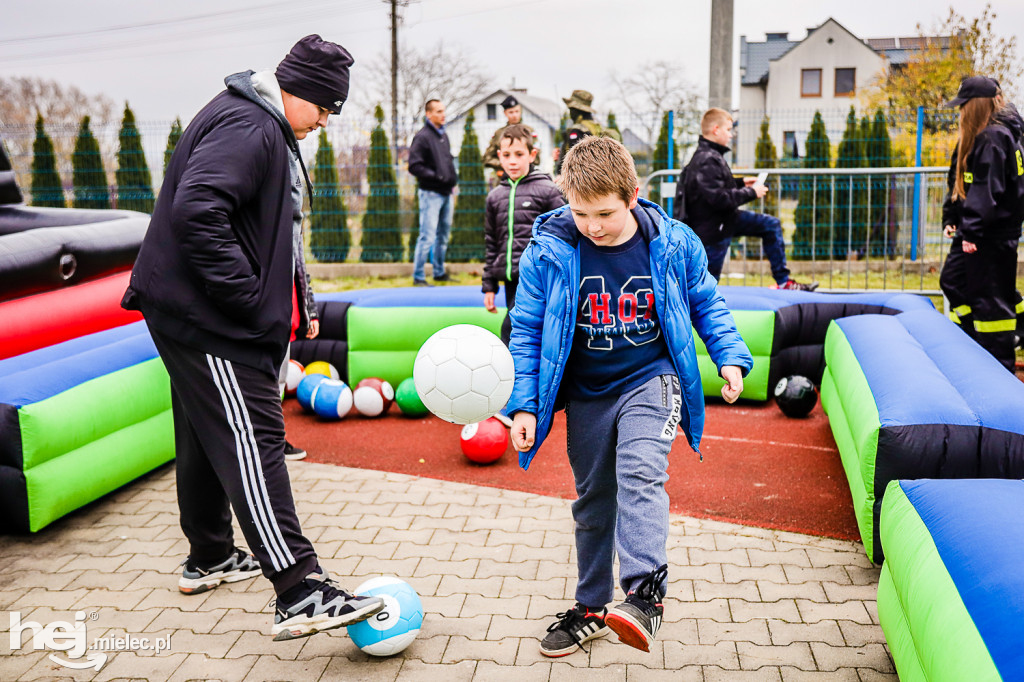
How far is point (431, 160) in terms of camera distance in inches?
466

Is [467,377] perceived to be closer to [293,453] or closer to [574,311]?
[574,311]

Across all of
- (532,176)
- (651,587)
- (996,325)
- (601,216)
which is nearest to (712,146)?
(532,176)

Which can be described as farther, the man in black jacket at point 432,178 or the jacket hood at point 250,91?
the man in black jacket at point 432,178

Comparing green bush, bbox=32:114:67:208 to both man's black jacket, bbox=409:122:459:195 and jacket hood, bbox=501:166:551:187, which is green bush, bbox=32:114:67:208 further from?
jacket hood, bbox=501:166:551:187

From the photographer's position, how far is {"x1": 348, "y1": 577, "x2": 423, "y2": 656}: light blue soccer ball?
341cm

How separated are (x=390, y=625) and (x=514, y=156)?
345 cm

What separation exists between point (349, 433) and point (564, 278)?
3.95 metres

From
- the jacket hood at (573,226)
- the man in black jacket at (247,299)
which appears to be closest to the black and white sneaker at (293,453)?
the man in black jacket at (247,299)

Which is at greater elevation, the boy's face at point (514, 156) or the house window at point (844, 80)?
the house window at point (844, 80)

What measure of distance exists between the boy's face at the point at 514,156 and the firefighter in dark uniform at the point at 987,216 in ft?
10.8

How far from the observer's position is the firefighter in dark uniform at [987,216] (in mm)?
Answer: 6438

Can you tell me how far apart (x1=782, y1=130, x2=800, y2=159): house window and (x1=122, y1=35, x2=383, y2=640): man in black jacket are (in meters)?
13.4

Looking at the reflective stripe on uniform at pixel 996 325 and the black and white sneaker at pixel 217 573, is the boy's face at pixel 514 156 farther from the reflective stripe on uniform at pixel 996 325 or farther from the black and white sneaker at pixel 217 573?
the reflective stripe on uniform at pixel 996 325

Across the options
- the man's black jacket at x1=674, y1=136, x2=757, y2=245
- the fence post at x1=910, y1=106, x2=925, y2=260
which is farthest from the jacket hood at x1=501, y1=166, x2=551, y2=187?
the fence post at x1=910, y1=106, x2=925, y2=260
